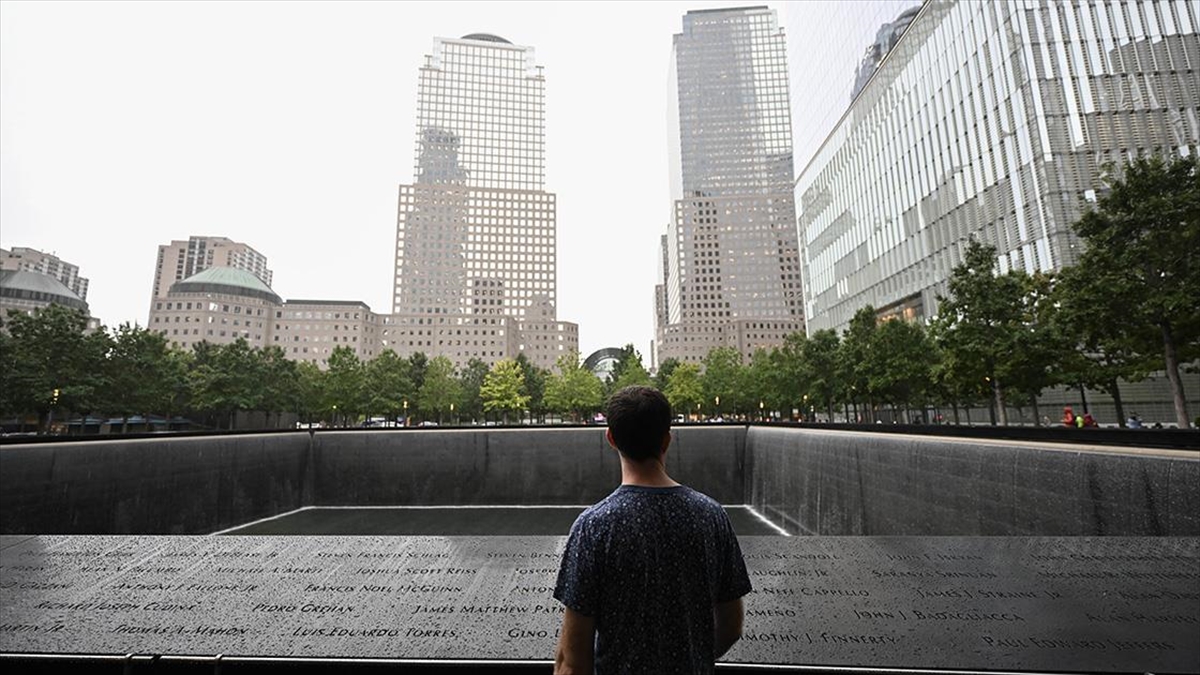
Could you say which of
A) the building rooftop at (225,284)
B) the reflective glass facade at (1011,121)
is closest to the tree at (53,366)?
the reflective glass facade at (1011,121)

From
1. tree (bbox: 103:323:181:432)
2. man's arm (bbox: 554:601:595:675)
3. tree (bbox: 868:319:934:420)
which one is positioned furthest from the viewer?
tree (bbox: 103:323:181:432)

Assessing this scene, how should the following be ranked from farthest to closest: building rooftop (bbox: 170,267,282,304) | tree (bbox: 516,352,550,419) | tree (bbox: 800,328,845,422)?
1. building rooftop (bbox: 170,267,282,304)
2. tree (bbox: 516,352,550,419)
3. tree (bbox: 800,328,845,422)

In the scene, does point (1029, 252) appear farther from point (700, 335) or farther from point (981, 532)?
point (700, 335)

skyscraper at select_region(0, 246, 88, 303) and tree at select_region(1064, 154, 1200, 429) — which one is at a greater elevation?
skyscraper at select_region(0, 246, 88, 303)

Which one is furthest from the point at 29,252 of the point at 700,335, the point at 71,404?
the point at 700,335

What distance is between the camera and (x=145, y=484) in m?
14.1

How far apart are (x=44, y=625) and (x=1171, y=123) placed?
55.6 m

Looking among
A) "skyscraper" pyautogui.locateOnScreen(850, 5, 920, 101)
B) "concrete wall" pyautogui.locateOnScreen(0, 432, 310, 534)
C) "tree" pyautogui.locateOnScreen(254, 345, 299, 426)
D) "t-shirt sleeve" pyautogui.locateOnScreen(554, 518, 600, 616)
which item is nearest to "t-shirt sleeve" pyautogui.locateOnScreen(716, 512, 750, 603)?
"t-shirt sleeve" pyautogui.locateOnScreen(554, 518, 600, 616)

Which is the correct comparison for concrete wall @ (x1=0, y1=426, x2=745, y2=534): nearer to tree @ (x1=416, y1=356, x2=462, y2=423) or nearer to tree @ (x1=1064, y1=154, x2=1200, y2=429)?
tree @ (x1=1064, y1=154, x2=1200, y2=429)

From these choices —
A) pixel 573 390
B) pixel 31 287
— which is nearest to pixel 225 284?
pixel 31 287

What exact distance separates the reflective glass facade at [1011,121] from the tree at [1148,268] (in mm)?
11225

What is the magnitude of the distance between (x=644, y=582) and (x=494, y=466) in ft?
68.7

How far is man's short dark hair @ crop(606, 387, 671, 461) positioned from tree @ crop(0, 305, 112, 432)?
5489 cm

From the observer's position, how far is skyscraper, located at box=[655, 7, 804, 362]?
15512 centimetres
